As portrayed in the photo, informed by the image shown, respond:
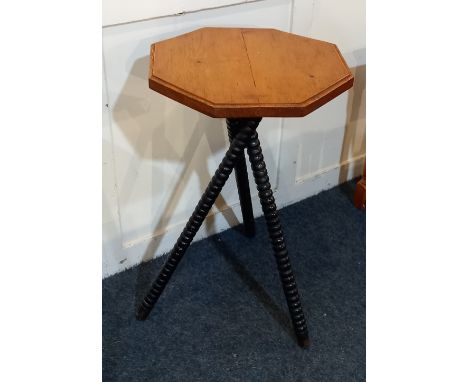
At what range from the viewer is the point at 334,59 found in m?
1.41

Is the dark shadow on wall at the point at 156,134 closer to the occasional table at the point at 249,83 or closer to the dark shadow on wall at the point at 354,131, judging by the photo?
the occasional table at the point at 249,83

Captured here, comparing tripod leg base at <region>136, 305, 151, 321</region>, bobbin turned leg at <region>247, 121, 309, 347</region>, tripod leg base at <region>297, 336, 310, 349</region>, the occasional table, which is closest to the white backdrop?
the occasional table

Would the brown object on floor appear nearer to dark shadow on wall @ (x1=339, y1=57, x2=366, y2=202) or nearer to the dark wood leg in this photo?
dark shadow on wall @ (x1=339, y1=57, x2=366, y2=202)

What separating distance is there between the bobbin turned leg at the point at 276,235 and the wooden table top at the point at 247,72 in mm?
165

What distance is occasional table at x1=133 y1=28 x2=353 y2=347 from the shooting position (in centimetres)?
121

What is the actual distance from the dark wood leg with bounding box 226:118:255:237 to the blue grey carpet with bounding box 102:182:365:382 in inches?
2.5

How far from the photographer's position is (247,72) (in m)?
1.31

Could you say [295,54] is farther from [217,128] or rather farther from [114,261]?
[114,261]

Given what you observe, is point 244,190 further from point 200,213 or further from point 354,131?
point 354,131

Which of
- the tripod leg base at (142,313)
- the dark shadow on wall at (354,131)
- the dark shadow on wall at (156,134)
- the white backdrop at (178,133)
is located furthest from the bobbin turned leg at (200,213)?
the dark shadow on wall at (354,131)

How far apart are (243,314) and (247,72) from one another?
78 centimetres
